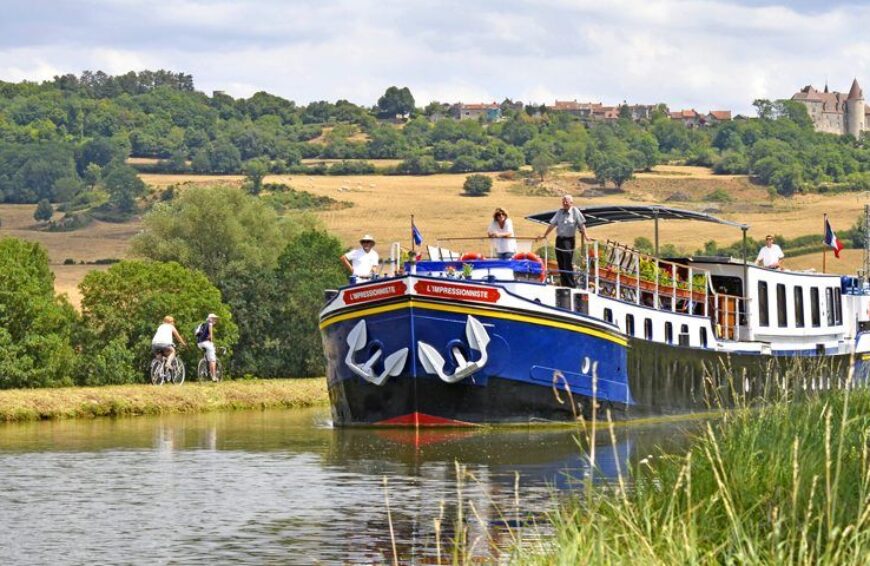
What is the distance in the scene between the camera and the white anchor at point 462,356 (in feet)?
108

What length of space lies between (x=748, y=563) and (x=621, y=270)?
87.4 ft

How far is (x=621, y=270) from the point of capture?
39500 millimetres

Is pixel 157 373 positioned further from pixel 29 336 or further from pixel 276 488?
pixel 276 488

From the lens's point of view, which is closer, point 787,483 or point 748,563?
point 748,563

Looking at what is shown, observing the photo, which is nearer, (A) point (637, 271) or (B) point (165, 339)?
(A) point (637, 271)

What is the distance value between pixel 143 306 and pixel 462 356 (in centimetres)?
2380

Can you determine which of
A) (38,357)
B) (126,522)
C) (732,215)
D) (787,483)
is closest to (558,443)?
(126,522)

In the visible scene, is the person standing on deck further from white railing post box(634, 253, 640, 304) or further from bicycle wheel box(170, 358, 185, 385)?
bicycle wheel box(170, 358, 185, 385)

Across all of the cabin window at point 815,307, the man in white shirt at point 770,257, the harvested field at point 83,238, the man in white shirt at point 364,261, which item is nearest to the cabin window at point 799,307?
the cabin window at point 815,307

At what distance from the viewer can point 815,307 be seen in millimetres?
46094

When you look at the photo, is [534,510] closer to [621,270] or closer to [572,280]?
[572,280]

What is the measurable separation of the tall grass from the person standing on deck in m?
17.1

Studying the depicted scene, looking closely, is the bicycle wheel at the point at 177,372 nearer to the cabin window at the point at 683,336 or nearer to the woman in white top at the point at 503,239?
the woman in white top at the point at 503,239

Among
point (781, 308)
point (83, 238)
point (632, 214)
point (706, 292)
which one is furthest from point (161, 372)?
point (83, 238)
